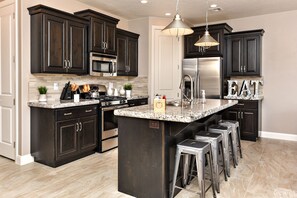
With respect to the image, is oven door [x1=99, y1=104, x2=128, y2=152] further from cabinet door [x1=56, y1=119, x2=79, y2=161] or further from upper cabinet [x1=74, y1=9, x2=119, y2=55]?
upper cabinet [x1=74, y1=9, x2=119, y2=55]

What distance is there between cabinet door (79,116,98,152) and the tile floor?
0.63 feet

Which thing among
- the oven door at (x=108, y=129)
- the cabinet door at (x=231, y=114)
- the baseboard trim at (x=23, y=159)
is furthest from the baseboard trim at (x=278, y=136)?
the baseboard trim at (x=23, y=159)

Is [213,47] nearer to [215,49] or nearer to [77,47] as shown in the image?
[215,49]

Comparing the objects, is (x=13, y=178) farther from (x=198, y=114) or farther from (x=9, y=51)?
(x=198, y=114)

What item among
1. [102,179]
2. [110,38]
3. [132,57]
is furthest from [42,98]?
[132,57]

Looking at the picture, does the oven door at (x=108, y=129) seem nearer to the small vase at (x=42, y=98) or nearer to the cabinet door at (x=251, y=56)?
the small vase at (x=42, y=98)

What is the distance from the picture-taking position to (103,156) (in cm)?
411

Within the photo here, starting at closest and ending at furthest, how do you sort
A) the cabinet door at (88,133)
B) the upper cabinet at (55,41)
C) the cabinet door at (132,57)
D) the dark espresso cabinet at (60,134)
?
the dark espresso cabinet at (60,134) < the upper cabinet at (55,41) < the cabinet door at (88,133) < the cabinet door at (132,57)

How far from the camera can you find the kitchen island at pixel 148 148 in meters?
2.39

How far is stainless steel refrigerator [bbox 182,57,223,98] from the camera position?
5375 millimetres

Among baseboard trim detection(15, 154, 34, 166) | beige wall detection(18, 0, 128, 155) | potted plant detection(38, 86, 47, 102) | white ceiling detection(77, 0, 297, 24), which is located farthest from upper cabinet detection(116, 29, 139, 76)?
baseboard trim detection(15, 154, 34, 166)

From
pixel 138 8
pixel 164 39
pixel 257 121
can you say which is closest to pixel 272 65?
pixel 257 121

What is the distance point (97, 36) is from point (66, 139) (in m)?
2.00

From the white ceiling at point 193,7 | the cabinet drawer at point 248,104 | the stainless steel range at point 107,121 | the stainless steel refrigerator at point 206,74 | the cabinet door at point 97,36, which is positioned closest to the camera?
the stainless steel range at point 107,121
